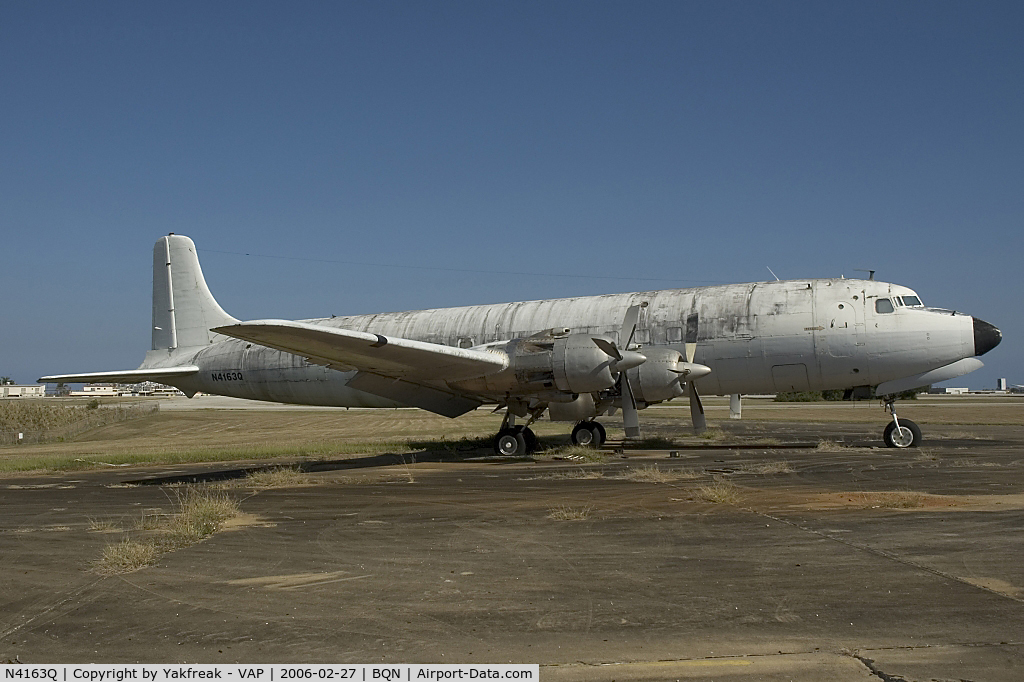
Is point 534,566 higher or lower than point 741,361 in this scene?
lower

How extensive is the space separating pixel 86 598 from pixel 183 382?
20.5 m

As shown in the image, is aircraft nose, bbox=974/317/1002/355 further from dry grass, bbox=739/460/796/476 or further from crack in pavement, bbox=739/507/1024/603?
crack in pavement, bbox=739/507/1024/603

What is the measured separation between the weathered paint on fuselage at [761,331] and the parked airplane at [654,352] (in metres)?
0.03

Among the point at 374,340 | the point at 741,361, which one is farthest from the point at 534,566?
the point at 741,361

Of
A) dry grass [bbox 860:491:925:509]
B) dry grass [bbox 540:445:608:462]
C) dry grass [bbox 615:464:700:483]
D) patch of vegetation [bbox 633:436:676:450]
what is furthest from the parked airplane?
dry grass [bbox 860:491:925:509]

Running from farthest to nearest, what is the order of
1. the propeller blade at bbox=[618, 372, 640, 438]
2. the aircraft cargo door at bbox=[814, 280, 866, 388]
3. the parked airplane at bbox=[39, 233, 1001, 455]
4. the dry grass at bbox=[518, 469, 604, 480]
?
the aircraft cargo door at bbox=[814, 280, 866, 388]
the propeller blade at bbox=[618, 372, 640, 438]
the parked airplane at bbox=[39, 233, 1001, 455]
the dry grass at bbox=[518, 469, 604, 480]

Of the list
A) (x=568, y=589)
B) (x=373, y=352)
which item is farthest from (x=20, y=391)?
(x=568, y=589)

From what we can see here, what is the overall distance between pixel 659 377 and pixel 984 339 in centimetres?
804

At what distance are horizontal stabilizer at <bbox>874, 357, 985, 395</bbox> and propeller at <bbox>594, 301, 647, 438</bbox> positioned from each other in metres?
6.53

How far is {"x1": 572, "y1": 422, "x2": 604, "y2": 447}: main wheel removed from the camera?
74.7 ft

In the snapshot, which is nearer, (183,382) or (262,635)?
(262,635)

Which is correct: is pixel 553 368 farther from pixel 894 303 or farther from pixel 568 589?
pixel 568 589

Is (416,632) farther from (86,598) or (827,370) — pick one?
(827,370)

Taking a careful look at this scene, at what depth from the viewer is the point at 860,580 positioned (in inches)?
252
